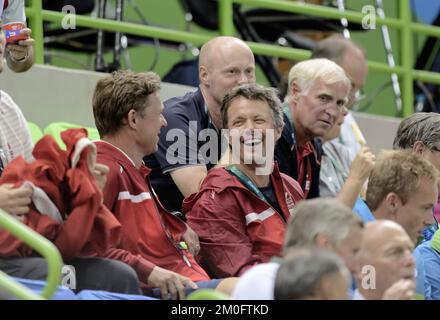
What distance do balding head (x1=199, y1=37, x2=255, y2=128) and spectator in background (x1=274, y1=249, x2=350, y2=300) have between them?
2677mm

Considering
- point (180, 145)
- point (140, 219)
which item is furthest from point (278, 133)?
point (140, 219)

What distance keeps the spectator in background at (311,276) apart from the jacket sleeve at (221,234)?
5.03ft

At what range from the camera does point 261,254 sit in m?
6.34

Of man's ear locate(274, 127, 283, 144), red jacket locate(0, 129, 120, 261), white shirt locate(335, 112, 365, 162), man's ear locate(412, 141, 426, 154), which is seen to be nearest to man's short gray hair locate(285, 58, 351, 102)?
man's ear locate(412, 141, 426, 154)

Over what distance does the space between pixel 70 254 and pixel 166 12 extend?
5480 mm

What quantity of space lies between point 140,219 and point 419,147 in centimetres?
160

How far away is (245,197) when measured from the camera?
6.42 meters

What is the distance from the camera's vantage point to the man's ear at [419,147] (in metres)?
7.11

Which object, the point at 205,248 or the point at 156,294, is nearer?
the point at 156,294

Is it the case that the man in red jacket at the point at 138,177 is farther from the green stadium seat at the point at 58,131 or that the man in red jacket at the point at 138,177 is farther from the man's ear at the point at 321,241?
the green stadium seat at the point at 58,131

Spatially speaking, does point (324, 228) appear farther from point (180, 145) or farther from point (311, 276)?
point (180, 145)

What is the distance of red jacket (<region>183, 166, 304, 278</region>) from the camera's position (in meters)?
6.31

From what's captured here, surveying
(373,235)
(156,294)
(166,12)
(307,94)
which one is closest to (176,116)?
(307,94)

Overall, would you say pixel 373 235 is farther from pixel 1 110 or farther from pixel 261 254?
pixel 1 110
